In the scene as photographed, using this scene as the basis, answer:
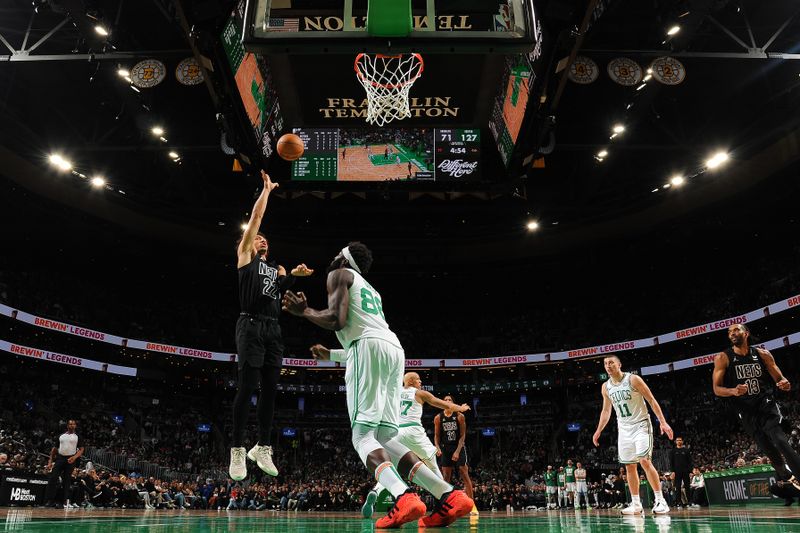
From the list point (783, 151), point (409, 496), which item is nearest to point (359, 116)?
point (409, 496)

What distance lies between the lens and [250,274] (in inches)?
232

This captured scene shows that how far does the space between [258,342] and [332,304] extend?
164cm

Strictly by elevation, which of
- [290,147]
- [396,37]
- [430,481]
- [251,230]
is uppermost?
[396,37]

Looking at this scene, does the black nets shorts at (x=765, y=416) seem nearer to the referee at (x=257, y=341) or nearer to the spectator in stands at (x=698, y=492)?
the referee at (x=257, y=341)

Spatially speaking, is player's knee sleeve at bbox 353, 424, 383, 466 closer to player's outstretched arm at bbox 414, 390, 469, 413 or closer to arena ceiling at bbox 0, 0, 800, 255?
player's outstretched arm at bbox 414, 390, 469, 413

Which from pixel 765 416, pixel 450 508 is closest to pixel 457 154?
pixel 765 416

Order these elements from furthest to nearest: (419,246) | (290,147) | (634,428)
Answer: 1. (419,246)
2. (634,428)
3. (290,147)

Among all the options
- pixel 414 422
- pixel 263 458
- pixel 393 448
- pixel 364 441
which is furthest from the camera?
pixel 414 422

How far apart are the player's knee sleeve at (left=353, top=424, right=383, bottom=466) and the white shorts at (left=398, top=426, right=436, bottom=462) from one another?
15.5ft

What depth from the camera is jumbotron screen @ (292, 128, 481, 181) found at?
13.4 m

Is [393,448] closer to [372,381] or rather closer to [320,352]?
[372,381]

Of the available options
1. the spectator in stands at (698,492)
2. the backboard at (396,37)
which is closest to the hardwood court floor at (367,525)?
the backboard at (396,37)

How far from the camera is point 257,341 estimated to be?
225 inches

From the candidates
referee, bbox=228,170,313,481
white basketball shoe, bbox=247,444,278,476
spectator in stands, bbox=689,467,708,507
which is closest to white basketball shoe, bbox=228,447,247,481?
referee, bbox=228,170,313,481
